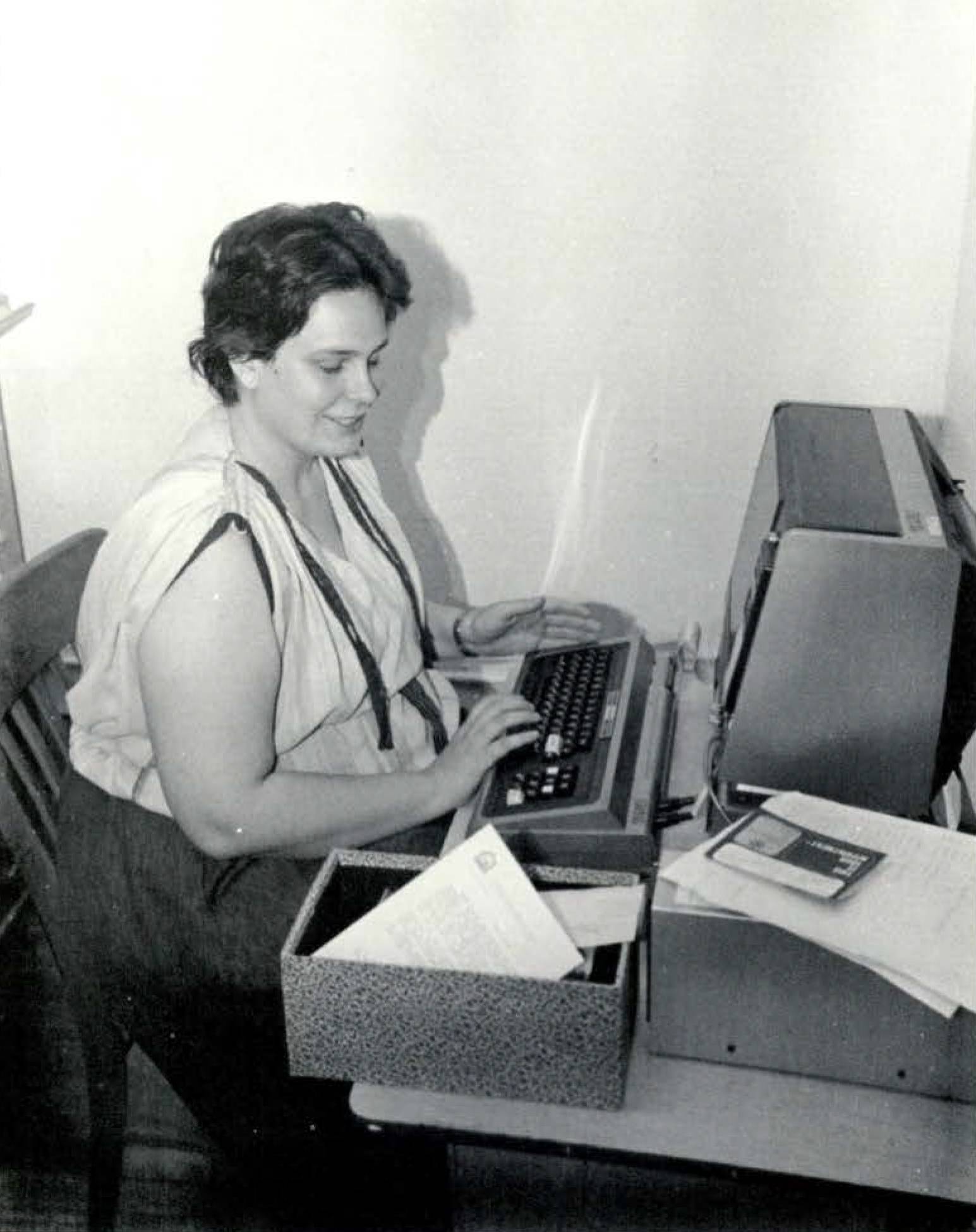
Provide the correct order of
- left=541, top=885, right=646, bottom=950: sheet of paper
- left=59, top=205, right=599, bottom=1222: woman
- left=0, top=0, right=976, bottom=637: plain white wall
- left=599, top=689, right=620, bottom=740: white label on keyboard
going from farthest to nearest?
left=0, top=0, right=976, bottom=637: plain white wall → left=599, top=689, right=620, bottom=740: white label on keyboard → left=59, top=205, right=599, bottom=1222: woman → left=541, top=885, right=646, bottom=950: sheet of paper

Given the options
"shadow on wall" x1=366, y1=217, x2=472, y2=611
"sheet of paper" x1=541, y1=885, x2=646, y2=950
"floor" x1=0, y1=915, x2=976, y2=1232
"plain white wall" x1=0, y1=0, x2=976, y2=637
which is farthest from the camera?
"shadow on wall" x1=366, y1=217, x2=472, y2=611

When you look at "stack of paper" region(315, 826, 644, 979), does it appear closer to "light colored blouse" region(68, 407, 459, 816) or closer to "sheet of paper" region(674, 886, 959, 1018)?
"sheet of paper" region(674, 886, 959, 1018)

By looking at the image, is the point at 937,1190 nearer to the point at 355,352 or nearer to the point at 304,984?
the point at 304,984

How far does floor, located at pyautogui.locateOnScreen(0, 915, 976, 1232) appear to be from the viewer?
1229 millimetres

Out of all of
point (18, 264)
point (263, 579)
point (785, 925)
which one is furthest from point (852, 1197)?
point (18, 264)

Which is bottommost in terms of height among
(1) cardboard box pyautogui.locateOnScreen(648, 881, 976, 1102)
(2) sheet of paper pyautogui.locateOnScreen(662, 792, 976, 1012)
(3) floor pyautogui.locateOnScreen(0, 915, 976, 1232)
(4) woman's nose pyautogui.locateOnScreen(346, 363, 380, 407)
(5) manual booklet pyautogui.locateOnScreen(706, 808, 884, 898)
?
(3) floor pyautogui.locateOnScreen(0, 915, 976, 1232)

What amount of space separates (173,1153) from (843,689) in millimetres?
1177

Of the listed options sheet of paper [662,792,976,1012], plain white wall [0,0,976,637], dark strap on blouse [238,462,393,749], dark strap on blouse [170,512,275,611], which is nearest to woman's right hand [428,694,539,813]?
dark strap on blouse [238,462,393,749]

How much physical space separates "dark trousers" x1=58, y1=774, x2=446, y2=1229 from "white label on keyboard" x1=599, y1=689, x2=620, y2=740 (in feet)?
1.17

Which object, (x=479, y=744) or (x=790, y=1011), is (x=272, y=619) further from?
(x=790, y=1011)

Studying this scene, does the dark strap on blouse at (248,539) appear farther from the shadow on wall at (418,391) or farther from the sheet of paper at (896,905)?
the shadow on wall at (418,391)

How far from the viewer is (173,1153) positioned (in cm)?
185

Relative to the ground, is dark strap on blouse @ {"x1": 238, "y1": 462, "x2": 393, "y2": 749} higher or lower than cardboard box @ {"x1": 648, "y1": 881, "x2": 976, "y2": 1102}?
higher

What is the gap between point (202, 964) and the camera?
4.72ft
